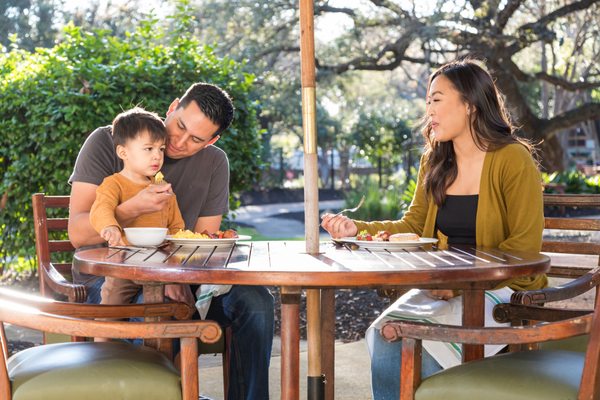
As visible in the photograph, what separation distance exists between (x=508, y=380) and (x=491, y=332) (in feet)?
0.59

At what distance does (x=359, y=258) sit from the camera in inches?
108

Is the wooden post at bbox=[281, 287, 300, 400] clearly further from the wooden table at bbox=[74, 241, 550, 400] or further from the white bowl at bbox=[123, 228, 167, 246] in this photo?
the white bowl at bbox=[123, 228, 167, 246]

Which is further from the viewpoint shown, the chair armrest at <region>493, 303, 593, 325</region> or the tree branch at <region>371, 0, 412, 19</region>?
the tree branch at <region>371, 0, 412, 19</region>

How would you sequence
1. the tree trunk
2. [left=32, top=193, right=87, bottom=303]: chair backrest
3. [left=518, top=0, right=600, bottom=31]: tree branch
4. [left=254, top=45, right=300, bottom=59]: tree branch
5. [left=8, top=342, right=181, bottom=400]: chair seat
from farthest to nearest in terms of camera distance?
the tree trunk, [left=254, top=45, right=300, bottom=59]: tree branch, [left=518, top=0, right=600, bottom=31]: tree branch, [left=32, top=193, right=87, bottom=303]: chair backrest, [left=8, top=342, right=181, bottom=400]: chair seat

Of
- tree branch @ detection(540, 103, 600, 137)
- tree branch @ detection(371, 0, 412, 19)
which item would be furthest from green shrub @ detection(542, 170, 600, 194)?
tree branch @ detection(371, 0, 412, 19)

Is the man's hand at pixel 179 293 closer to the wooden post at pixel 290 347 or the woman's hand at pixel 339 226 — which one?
the woman's hand at pixel 339 226

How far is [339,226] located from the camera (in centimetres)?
345

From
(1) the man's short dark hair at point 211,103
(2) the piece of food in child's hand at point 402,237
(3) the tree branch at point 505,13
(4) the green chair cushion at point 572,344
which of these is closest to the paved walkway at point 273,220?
(3) the tree branch at point 505,13

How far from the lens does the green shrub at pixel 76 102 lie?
647 cm

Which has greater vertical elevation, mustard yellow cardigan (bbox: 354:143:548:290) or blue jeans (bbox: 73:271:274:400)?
mustard yellow cardigan (bbox: 354:143:548:290)

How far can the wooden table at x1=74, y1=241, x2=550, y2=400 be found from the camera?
90.7 inches

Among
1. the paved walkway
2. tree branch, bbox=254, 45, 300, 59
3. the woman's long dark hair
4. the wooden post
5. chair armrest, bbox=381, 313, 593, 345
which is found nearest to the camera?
chair armrest, bbox=381, 313, 593, 345

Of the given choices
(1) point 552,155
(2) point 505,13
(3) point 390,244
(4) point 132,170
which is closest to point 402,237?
(3) point 390,244

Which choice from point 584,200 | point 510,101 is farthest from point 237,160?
point 510,101
